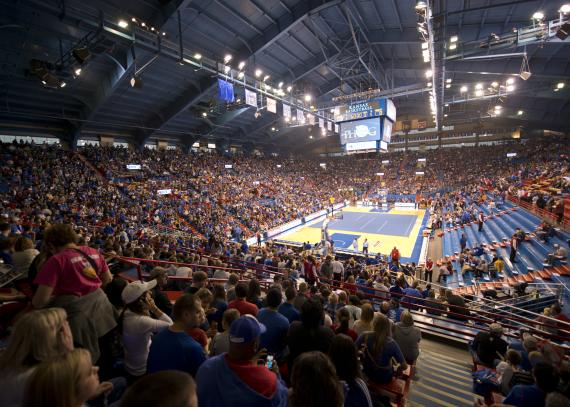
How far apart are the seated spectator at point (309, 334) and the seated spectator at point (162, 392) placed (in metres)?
2.04

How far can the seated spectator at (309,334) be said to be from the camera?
3.05 metres

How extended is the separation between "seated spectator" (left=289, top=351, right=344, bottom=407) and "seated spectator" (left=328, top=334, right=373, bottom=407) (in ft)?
1.80

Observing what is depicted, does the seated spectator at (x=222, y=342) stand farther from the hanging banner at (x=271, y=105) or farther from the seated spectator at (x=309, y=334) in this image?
the hanging banner at (x=271, y=105)

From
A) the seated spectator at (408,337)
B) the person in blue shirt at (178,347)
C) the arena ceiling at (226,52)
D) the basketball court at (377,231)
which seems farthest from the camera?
the basketball court at (377,231)

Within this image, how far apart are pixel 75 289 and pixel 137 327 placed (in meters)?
0.70

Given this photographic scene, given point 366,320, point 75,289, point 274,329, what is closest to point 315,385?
point 274,329

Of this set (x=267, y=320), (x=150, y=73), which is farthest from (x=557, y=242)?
(x=150, y=73)

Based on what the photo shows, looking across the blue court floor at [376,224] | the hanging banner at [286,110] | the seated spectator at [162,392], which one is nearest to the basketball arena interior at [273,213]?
the seated spectator at [162,392]

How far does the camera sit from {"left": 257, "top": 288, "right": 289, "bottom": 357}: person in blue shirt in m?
3.46

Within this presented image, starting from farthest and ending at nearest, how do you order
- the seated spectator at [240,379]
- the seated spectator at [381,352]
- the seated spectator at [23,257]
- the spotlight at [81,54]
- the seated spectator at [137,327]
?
the spotlight at [81,54]
the seated spectator at [23,257]
the seated spectator at [381,352]
the seated spectator at [137,327]
the seated spectator at [240,379]

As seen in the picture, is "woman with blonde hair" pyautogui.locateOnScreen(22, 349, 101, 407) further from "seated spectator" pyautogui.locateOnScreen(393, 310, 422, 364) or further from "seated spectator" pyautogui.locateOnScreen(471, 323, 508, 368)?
"seated spectator" pyautogui.locateOnScreen(471, 323, 508, 368)

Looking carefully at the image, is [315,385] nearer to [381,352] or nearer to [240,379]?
[240,379]

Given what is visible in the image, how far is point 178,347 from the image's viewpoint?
2260mm

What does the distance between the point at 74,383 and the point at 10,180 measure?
2337 centimetres
